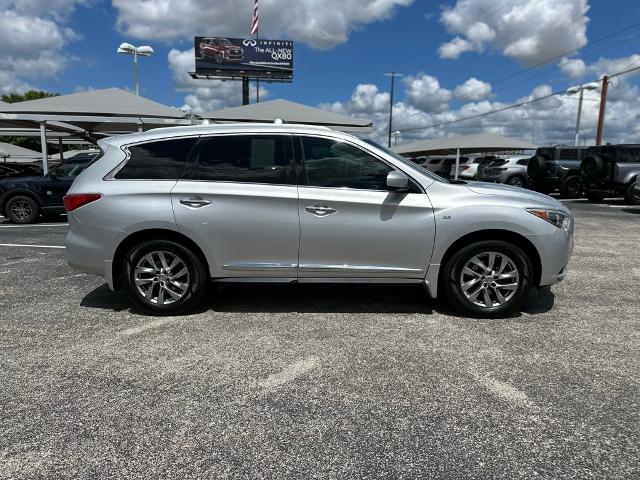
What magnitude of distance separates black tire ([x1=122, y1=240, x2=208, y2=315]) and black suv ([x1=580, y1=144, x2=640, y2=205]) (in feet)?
46.9

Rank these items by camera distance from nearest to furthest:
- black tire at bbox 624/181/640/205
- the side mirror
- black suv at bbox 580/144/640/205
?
1. the side mirror
2. black tire at bbox 624/181/640/205
3. black suv at bbox 580/144/640/205

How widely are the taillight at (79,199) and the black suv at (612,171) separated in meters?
14.9

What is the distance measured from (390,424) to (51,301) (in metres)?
3.88

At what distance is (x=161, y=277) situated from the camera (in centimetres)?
439

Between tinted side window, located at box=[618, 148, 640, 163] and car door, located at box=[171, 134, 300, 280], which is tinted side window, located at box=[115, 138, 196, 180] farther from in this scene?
tinted side window, located at box=[618, 148, 640, 163]

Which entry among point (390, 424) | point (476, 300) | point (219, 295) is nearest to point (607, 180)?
Result: point (476, 300)

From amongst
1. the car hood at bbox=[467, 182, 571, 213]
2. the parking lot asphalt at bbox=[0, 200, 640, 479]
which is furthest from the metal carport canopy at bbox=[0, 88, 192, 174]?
the car hood at bbox=[467, 182, 571, 213]

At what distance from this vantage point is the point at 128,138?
14.8ft

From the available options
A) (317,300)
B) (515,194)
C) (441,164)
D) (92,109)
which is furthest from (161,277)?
(441,164)

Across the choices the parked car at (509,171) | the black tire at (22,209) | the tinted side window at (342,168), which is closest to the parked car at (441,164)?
the parked car at (509,171)

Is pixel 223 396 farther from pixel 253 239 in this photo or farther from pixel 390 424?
pixel 253 239

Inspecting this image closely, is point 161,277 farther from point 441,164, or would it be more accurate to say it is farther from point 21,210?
point 441,164

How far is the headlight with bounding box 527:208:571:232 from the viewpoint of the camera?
4254mm

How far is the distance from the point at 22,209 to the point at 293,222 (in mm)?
9576
